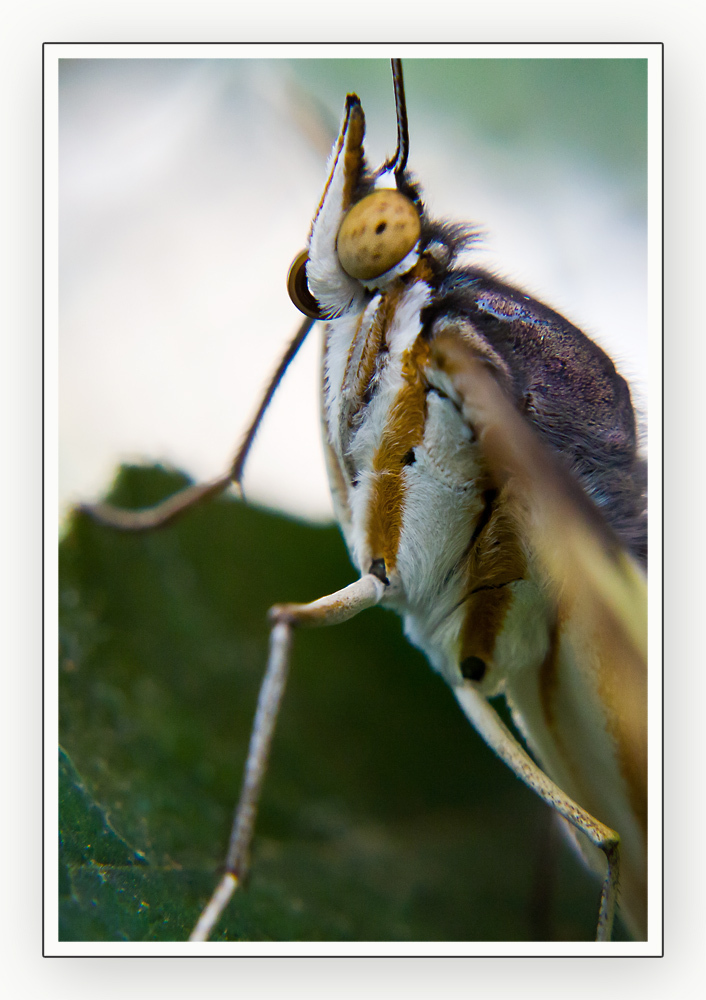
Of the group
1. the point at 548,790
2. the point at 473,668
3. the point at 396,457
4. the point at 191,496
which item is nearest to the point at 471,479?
the point at 396,457

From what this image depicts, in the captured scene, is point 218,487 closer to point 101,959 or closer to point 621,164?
point 101,959

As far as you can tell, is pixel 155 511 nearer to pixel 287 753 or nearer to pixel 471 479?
pixel 287 753

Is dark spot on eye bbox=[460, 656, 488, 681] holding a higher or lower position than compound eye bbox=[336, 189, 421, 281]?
lower

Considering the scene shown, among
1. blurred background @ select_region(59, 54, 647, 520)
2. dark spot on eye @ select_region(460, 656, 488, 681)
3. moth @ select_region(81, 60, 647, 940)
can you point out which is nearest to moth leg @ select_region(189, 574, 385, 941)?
moth @ select_region(81, 60, 647, 940)

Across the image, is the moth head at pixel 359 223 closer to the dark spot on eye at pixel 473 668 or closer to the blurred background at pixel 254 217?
the blurred background at pixel 254 217

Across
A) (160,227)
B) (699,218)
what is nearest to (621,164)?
(699,218)

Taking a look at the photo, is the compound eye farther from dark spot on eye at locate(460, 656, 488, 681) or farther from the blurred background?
dark spot on eye at locate(460, 656, 488, 681)
